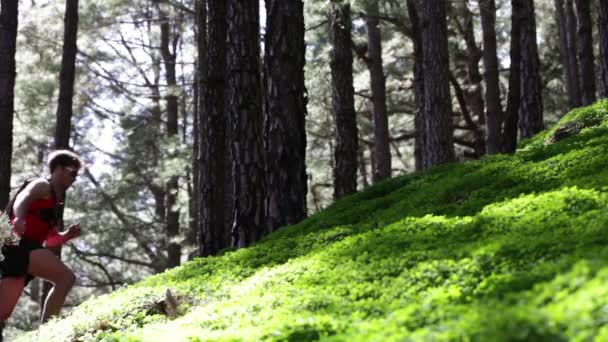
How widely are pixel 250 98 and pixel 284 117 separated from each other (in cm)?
61

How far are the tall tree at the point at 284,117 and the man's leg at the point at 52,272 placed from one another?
273cm

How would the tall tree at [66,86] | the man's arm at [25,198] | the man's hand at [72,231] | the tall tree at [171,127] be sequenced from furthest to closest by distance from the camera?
the tall tree at [171,127], the tall tree at [66,86], the man's hand at [72,231], the man's arm at [25,198]

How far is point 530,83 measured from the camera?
434 inches

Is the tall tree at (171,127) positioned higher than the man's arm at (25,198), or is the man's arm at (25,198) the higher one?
the tall tree at (171,127)

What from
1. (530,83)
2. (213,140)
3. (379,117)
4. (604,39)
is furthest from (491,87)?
(213,140)

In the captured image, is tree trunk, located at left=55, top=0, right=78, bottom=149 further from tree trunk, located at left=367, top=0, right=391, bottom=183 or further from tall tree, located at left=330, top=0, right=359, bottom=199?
tree trunk, located at left=367, top=0, right=391, bottom=183

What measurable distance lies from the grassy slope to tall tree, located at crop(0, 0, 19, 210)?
3.78 metres

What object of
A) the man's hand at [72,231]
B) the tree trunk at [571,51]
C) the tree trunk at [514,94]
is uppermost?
the tree trunk at [571,51]

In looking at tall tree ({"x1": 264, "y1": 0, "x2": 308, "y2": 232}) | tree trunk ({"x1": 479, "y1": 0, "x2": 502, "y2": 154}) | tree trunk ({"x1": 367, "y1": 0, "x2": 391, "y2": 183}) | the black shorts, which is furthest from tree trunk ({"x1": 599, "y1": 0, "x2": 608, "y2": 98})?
the black shorts

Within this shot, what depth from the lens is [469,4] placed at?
20.7 metres

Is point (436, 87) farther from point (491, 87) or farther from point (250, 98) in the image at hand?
point (491, 87)

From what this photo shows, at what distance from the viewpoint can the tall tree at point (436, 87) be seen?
11500mm

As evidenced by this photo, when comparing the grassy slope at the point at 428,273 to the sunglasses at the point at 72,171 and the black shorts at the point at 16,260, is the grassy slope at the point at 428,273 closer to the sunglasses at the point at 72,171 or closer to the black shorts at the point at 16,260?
the black shorts at the point at 16,260

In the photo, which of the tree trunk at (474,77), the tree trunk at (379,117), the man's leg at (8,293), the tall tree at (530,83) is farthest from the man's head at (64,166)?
the tree trunk at (474,77)
